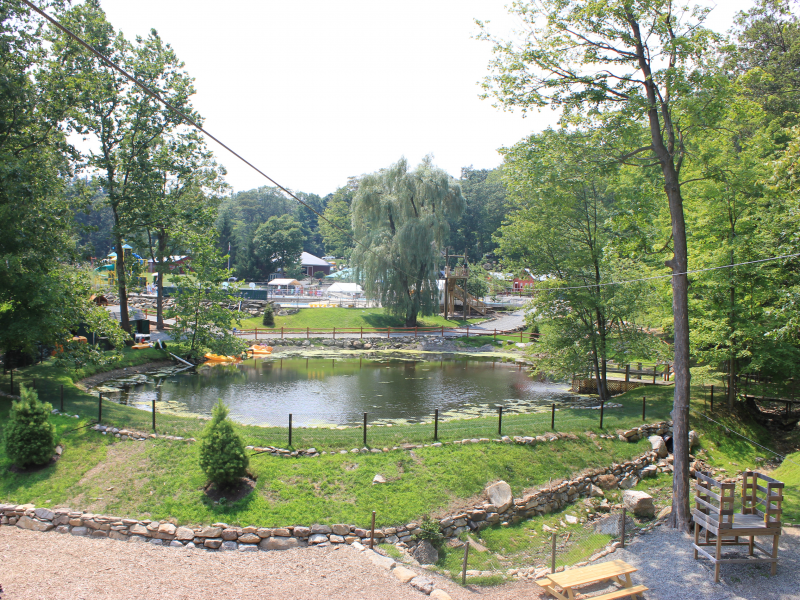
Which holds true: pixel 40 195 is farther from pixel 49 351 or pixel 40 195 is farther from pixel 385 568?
pixel 385 568

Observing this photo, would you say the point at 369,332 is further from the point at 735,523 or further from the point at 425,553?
the point at 735,523

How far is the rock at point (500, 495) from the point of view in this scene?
10.8 metres

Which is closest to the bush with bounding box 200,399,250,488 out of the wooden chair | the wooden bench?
the wooden bench

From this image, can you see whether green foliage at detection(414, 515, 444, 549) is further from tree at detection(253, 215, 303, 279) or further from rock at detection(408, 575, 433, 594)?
tree at detection(253, 215, 303, 279)

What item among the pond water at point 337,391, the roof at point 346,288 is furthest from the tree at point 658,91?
the roof at point 346,288

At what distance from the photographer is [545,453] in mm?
12867

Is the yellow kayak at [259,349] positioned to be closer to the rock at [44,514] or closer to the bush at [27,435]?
the bush at [27,435]

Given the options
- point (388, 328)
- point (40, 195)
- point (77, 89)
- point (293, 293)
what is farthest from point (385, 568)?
point (293, 293)

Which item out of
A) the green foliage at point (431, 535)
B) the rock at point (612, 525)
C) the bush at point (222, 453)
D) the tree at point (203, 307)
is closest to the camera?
the green foliage at point (431, 535)

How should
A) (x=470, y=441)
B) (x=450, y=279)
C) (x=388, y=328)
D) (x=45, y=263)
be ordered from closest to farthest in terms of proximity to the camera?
1. (x=470, y=441)
2. (x=45, y=263)
3. (x=388, y=328)
4. (x=450, y=279)

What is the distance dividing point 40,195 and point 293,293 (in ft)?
129

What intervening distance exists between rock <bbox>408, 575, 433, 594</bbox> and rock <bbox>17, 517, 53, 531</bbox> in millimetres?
6955

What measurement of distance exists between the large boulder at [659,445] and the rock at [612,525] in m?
4.07

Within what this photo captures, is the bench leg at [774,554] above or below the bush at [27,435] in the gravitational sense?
below
